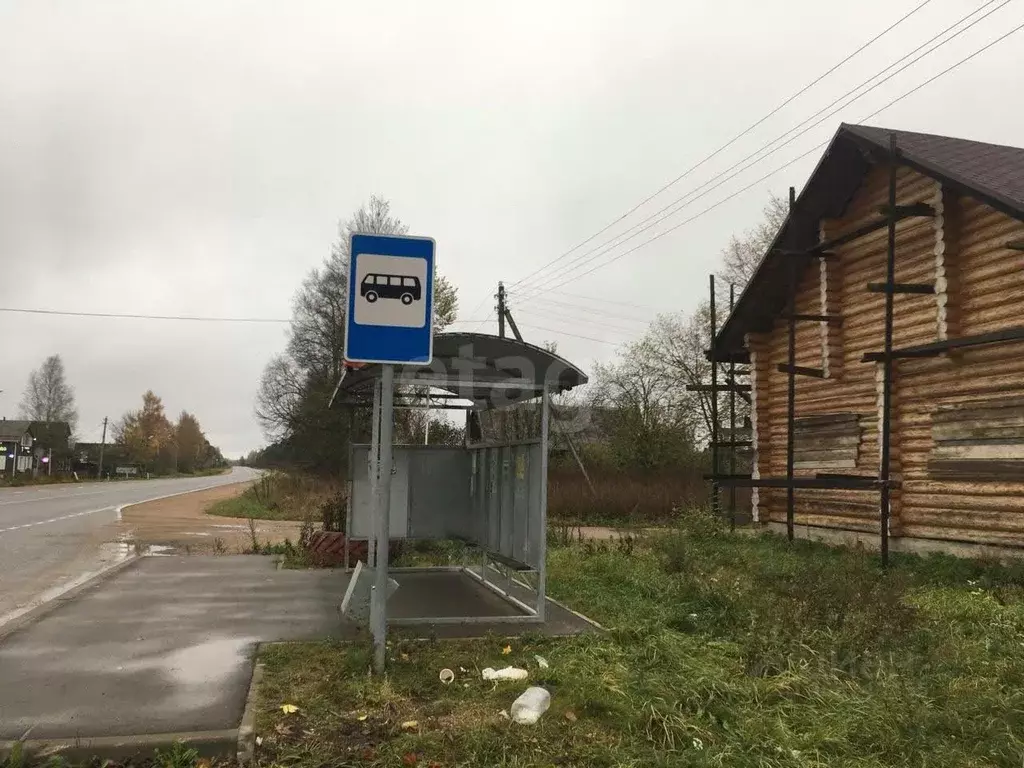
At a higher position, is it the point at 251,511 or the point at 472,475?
the point at 472,475

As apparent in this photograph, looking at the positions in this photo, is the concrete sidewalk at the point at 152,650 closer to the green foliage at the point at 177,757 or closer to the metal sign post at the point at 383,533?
the green foliage at the point at 177,757

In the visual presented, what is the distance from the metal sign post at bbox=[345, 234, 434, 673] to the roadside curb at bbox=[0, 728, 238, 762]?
59.0 inches

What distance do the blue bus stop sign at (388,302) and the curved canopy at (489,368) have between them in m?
1.60

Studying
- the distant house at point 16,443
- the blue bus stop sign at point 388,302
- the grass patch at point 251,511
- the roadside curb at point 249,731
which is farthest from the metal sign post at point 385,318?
the distant house at point 16,443

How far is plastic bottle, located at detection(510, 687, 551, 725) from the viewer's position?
477 centimetres

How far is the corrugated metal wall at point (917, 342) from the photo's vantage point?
11.1 m

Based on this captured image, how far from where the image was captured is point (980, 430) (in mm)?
11305

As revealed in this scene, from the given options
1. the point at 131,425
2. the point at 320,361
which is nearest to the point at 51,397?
the point at 131,425

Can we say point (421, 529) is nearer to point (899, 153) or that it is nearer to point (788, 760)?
point (788, 760)

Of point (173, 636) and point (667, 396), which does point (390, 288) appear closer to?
point (173, 636)

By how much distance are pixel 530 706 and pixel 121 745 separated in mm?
2196

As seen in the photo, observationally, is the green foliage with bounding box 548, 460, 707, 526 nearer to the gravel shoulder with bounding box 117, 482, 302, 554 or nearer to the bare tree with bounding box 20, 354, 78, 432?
the gravel shoulder with bounding box 117, 482, 302, 554

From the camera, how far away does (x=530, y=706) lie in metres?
4.91

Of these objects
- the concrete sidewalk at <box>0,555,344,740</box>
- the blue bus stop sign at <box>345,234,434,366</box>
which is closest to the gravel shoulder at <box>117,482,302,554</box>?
the concrete sidewalk at <box>0,555,344,740</box>
